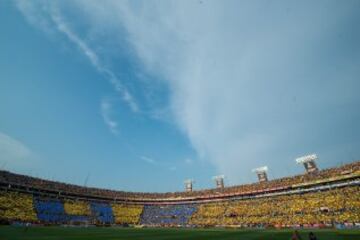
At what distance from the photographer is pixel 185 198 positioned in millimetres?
93312

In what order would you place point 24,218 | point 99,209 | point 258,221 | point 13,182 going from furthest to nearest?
1. point 99,209
2. point 13,182
3. point 258,221
4. point 24,218

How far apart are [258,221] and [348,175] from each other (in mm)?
23641

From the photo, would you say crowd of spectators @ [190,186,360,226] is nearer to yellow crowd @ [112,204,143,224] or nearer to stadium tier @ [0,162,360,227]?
stadium tier @ [0,162,360,227]

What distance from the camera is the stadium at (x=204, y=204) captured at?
5394cm

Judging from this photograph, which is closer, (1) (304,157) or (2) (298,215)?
(2) (298,215)

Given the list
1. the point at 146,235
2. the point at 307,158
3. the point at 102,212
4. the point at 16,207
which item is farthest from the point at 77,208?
the point at 307,158

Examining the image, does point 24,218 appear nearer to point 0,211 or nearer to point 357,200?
point 0,211

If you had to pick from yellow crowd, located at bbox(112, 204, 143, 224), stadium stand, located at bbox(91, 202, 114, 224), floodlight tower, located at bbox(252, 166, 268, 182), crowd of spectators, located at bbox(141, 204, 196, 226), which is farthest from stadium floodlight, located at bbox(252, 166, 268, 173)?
stadium stand, located at bbox(91, 202, 114, 224)

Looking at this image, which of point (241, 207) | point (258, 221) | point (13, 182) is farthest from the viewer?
point (241, 207)

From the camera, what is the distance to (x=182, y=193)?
97250mm

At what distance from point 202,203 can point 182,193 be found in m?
10.7

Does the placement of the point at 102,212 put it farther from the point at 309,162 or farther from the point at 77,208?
the point at 309,162

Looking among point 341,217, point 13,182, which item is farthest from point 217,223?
point 13,182

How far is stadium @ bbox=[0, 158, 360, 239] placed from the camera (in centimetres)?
5394
